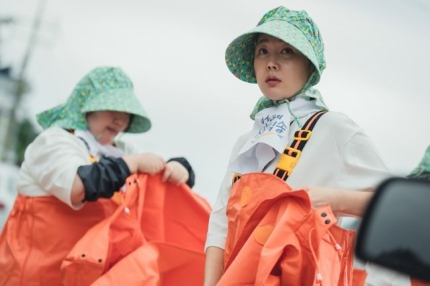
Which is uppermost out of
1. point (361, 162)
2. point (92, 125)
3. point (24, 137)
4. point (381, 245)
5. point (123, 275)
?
point (381, 245)

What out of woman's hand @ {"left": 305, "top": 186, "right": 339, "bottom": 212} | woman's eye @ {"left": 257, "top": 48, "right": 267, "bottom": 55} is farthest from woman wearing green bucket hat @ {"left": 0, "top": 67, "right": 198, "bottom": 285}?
woman's hand @ {"left": 305, "top": 186, "right": 339, "bottom": 212}

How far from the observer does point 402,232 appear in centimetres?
91

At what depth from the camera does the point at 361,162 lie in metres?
2.02

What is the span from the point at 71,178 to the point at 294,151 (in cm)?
122

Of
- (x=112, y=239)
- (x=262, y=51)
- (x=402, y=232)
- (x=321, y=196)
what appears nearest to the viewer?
(x=402, y=232)

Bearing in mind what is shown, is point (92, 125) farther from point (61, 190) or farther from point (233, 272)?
point (233, 272)

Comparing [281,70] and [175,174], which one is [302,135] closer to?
[281,70]

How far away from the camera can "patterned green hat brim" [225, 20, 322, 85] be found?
2.24m

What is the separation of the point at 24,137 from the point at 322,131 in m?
24.4

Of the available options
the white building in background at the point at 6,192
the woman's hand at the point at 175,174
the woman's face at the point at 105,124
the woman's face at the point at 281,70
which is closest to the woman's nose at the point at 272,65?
the woman's face at the point at 281,70

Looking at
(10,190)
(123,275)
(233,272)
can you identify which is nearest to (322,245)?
(233,272)

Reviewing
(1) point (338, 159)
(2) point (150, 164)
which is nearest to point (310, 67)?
(1) point (338, 159)

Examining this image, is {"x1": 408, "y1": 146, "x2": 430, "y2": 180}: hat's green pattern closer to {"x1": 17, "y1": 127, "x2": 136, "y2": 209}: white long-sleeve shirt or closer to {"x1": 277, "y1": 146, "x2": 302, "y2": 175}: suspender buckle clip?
{"x1": 277, "y1": 146, "x2": 302, "y2": 175}: suspender buckle clip

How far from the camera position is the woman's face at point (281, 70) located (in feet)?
7.55
